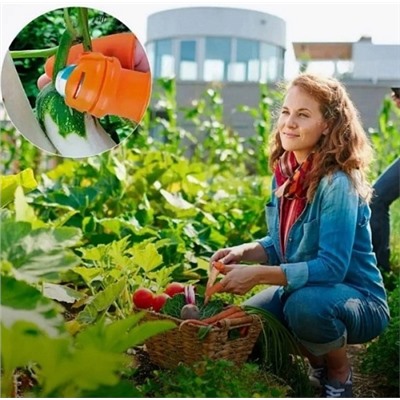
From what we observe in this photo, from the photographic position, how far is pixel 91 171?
385 cm

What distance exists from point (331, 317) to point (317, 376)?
9.3 inches

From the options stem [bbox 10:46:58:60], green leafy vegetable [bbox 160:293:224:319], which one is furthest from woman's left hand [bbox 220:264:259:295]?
stem [bbox 10:46:58:60]

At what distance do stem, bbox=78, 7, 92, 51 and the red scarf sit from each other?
0.49 meters

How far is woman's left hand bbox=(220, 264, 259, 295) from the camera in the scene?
1858 mm

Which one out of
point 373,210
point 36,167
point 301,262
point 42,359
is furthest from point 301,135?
point 36,167

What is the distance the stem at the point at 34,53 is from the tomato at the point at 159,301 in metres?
0.58

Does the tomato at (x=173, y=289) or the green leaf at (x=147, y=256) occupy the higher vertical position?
the green leaf at (x=147, y=256)

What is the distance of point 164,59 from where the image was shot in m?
4.12

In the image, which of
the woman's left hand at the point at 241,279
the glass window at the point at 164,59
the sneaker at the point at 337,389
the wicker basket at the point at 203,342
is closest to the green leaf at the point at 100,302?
the wicker basket at the point at 203,342

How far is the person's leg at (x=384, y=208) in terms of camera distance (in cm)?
312

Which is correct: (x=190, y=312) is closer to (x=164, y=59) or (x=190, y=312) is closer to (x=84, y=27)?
(x=84, y=27)

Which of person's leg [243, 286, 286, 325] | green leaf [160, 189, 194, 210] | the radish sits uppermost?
green leaf [160, 189, 194, 210]

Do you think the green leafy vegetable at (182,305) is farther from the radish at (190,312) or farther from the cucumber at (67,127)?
the cucumber at (67,127)

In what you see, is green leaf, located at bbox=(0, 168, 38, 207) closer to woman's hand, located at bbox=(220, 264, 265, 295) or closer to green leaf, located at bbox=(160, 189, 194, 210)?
woman's hand, located at bbox=(220, 264, 265, 295)
